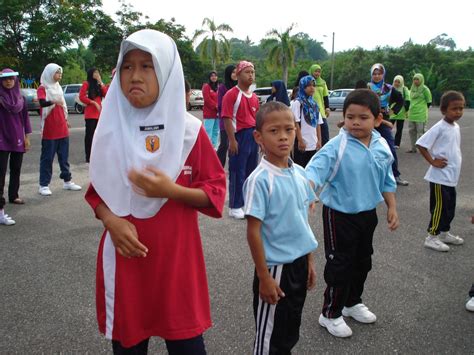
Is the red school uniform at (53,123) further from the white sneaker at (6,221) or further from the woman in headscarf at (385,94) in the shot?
the woman in headscarf at (385,94)

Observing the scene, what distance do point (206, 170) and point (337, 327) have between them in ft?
5.26

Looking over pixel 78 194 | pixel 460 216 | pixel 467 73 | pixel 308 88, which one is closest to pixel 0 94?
pixel 78 194

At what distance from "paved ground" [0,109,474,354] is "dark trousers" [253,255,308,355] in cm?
55

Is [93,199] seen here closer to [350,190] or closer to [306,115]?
[350,190]

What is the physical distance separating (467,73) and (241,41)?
82349 millimetres

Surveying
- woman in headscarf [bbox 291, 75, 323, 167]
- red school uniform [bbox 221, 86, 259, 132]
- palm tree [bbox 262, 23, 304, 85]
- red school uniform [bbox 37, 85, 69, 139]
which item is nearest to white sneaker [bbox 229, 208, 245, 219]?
red school uniform [bbox 221, 86, 259, 132]

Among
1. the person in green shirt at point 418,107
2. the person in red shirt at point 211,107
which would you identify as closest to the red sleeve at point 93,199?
the person in red shirt at point 211,107

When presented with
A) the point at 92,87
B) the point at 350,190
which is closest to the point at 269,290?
the point at 350,190

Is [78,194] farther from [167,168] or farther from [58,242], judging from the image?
[167,168]

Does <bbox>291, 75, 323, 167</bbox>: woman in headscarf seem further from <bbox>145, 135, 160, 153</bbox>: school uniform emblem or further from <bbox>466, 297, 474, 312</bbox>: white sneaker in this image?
<bbox>145, 135, 160, 153</bbox>: school uniform emblem

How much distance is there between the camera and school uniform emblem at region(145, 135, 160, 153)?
5.27 feet

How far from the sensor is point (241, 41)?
367 ft

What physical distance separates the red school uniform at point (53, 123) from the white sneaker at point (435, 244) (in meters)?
5.22

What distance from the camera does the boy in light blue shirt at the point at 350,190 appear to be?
8.70ft
